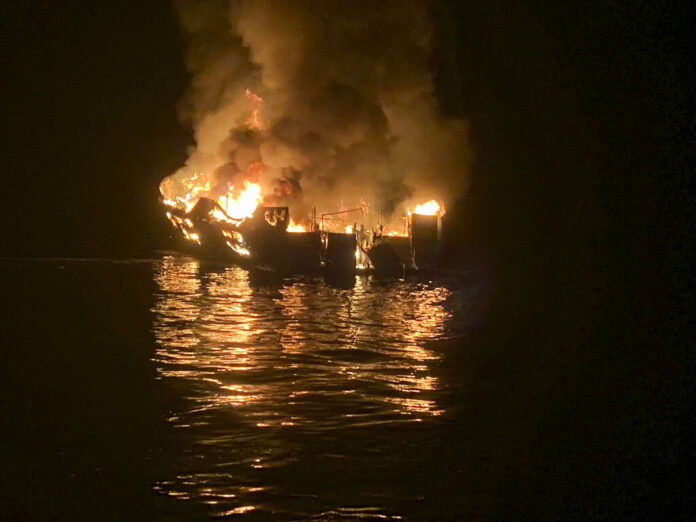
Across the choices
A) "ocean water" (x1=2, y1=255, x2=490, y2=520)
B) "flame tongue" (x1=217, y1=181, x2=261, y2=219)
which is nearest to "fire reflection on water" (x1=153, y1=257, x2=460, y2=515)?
"ocean water" (x1=2, y1=255, x2=490, y2=520)

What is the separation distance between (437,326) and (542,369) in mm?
5214

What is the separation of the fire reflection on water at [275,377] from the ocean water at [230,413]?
3 centimetres

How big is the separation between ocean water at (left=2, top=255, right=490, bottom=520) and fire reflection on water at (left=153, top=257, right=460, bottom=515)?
33mm

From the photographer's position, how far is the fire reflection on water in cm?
770

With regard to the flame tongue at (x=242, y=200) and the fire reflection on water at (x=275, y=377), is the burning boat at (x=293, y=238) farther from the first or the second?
the fire reflection on water at (x=275, y=377)

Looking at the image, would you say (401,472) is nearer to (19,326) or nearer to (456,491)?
(456,491)

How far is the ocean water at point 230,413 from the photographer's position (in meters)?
6.84

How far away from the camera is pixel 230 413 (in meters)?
9.48

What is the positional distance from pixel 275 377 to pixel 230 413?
2.26 metres

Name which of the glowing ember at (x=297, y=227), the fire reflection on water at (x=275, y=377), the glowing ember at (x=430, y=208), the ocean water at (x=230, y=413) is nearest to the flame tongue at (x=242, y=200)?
the glowing ember at (x=297, y=227)

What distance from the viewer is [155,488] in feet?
22.7

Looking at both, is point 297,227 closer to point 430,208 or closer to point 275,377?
point 430,208

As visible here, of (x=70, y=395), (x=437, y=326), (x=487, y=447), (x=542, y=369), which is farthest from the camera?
(x=437, y=326)

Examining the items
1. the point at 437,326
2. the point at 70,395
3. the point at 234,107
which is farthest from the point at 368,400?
the point at 234,107
